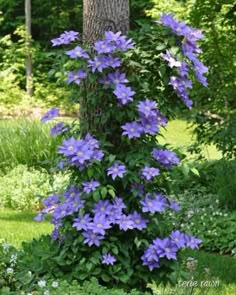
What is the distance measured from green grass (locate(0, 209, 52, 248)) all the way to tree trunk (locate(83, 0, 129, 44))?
2616 mm

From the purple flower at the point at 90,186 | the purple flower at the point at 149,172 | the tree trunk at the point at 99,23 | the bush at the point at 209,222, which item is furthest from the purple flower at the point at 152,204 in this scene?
the bush at the point at 209,222

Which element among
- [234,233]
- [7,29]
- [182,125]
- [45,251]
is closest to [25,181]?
[234,233]

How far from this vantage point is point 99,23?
338cm

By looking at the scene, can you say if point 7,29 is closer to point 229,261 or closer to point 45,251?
point 229,261

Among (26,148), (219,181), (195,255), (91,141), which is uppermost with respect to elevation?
(91,141)

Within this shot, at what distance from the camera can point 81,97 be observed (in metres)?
3.31

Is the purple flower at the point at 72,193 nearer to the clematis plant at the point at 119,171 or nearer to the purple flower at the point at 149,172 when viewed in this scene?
the clematis plant at the point at 119,171

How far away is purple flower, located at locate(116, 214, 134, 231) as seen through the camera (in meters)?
3.03

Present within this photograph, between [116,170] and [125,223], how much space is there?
0.82 ft

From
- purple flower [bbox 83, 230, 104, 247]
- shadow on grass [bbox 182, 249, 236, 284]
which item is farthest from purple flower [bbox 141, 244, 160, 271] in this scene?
shadow on grass [bbox 182, 249, 236, 284]

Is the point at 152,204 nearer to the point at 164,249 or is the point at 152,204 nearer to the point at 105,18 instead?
the point at 164,249

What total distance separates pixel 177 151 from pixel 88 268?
0.74 m

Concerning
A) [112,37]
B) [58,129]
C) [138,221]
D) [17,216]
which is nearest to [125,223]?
[138,221]

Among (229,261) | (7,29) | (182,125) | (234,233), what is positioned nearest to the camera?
(229,261)
